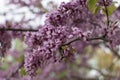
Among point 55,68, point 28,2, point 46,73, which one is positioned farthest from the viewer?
point 55,68

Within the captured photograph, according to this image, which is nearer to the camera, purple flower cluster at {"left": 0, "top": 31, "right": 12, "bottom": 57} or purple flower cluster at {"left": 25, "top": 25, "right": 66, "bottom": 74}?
purple flower cluster at {"left": 25, "top": 25, "right": 66, "bottom": 74}

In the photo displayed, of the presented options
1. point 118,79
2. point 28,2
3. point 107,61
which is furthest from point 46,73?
point 107,61

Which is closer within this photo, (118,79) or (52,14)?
(52,14)

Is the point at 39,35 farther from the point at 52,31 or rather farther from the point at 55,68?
the point at 55,68

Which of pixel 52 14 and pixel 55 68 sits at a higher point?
pixel 52 14

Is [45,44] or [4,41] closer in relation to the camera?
[45,44]

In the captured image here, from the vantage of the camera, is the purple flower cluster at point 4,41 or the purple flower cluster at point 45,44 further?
the purple flower cluster at point 4,41

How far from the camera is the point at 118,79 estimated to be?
648 centimetres

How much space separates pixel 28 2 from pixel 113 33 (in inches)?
122

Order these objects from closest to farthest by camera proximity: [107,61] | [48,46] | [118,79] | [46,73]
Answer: [48,46] → [118,79] → [46,73] → [107,61]

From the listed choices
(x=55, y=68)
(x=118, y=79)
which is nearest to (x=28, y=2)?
(x=118, y=79)

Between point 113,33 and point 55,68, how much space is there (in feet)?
17.7

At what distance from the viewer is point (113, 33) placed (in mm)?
2830

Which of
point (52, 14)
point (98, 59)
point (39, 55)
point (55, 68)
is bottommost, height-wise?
point (98, 59)
